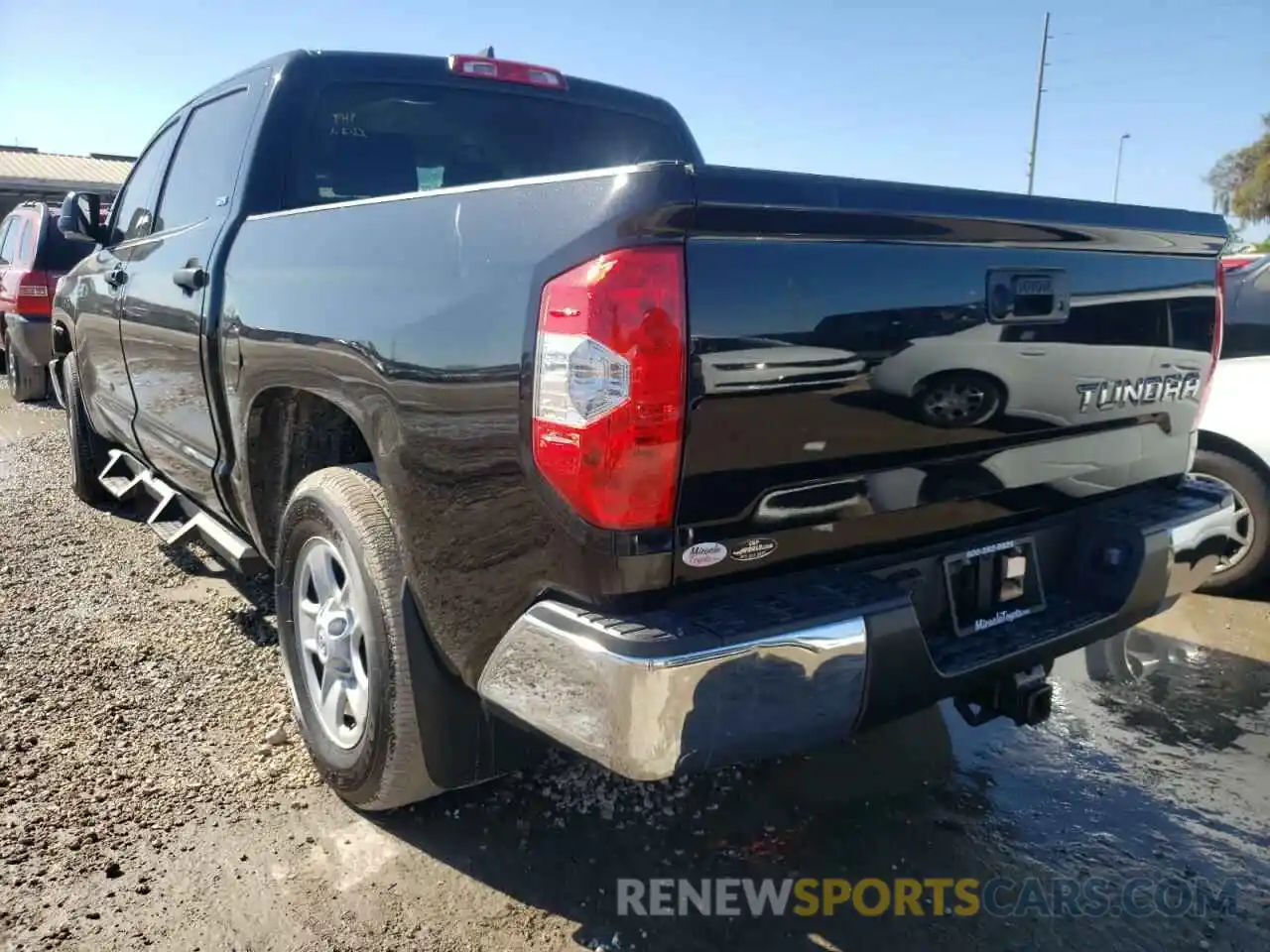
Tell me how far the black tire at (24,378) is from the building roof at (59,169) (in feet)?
59.8

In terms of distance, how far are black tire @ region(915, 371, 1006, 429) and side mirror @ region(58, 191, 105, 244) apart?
4.27m

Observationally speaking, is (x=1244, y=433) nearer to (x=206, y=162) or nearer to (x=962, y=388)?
(x=962, y=388)

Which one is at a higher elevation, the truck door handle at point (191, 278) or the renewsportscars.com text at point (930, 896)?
the truck door handle at point (191, 278)

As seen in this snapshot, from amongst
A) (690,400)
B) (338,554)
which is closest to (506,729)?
(338,554)

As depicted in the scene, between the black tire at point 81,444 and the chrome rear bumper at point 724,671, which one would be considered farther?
the black tire at point 81,444

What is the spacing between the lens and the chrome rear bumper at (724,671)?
177 cm

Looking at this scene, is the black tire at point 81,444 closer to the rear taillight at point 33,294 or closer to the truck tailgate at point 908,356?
the rear taillight at point 33,294

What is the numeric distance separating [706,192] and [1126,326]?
1.37 m

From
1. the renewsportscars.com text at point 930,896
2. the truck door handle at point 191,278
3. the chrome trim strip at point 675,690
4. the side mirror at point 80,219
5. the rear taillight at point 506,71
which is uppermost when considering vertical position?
the rear taillight at point 506,71

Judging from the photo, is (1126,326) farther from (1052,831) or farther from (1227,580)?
(1227,580)

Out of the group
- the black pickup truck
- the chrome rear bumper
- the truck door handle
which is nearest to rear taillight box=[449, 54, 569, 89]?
the black pickup truck

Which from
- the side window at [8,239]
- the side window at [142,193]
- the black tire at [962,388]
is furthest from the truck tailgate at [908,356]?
the side window at [8,239]

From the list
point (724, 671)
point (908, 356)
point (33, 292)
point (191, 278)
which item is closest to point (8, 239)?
point (33, 292)

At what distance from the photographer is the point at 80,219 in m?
4.80
